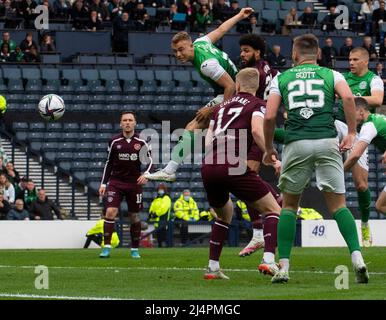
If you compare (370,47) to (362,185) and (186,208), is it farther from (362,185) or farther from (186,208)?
(362,185)

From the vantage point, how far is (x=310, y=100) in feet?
37.2

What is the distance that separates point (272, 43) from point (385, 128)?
20.2m

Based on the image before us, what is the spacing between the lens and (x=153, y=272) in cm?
1384

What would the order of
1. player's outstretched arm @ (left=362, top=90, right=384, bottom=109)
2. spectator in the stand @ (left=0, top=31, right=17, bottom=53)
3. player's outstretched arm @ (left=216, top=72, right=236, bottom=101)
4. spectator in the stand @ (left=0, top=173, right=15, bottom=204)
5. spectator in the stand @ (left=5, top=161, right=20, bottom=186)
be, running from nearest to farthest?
player's outstretched arm @ (left=216, top=72, right=236, bottom=101)
player's outstretched arm @ (left=362, top=90, right=384, bottom=109)
spectator in the stand @ (left=0, top=173, right=15, bottom=204)
spectator in the stand @ (left=5, top=161, right=20, bottom=186)
spectator in the stand @ (left=0, top=31, right=17, bottom=53)

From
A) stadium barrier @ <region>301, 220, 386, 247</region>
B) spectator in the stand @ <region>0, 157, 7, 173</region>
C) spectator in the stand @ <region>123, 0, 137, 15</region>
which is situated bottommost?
stadium barrier @ <region>301, 220, 386, 247</region>

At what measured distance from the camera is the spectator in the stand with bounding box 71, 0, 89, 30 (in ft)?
111

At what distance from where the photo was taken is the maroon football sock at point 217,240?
1253cm

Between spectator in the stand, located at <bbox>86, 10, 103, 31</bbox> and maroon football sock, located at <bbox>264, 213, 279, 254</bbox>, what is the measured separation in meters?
22.0

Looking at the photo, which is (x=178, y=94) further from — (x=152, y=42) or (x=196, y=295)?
(x=196, y=295)

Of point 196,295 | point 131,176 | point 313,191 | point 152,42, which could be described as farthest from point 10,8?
point 196,295

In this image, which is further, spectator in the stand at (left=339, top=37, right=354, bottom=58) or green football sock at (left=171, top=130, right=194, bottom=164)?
spectator in the stand at (left=339, top=37, right=354, bottom=58)

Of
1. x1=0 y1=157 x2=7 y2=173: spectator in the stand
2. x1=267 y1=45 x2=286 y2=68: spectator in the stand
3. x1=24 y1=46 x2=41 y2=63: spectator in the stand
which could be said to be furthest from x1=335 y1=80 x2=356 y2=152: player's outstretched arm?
x1=267 y1=45 x2=286 y2=68: spectator in the stand

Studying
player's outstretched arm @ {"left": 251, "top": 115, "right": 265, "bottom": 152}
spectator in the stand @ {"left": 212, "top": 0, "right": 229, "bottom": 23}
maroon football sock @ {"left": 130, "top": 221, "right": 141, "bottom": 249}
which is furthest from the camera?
spectator in the stand @ {"left": 212, "top": 0, "right": 229, "bottom": 23}

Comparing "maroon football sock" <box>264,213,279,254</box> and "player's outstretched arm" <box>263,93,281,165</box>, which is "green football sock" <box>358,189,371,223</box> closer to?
"maroon football sock" <box>264,213,279,254</box>
